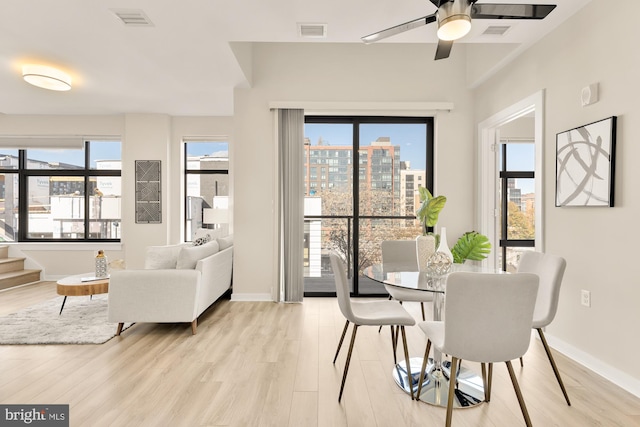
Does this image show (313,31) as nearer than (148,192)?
Yes

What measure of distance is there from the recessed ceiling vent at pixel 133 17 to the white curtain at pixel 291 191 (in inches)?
71.3

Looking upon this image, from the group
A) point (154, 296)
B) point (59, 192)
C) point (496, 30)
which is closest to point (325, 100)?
point (496, 30)

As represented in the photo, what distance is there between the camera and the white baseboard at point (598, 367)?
2.20 metres

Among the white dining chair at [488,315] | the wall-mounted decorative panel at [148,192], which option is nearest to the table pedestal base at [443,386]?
the white dining chair at [488,315]

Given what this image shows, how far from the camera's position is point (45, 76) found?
3.78 metres

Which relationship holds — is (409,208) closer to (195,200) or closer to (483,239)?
(483,239)

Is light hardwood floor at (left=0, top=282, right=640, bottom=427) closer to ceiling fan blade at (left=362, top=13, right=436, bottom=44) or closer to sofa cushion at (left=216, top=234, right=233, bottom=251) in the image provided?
sofa cushion at (left=216, top=234, right=233, bottom=251)

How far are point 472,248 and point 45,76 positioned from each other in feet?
17.1

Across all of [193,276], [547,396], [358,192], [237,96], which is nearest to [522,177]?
[358,192]

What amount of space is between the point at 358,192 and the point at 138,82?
10.2 ft

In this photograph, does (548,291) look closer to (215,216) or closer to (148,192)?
(215,216)

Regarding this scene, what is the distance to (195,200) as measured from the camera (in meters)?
5.92

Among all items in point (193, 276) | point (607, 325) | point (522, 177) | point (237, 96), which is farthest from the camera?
point (522, 177)

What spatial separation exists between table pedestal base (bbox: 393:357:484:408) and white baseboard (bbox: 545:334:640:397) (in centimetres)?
89
